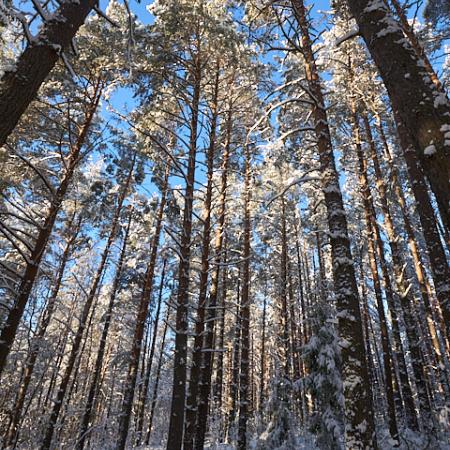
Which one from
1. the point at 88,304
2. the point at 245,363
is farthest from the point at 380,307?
the point at 88,304

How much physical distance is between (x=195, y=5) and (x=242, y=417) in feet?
45.2

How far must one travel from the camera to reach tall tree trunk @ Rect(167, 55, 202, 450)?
7.21 m

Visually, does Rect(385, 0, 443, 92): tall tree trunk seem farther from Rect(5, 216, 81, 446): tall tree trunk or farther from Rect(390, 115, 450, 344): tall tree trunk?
Rect(5, 216, 81, 446): tall tree trunk

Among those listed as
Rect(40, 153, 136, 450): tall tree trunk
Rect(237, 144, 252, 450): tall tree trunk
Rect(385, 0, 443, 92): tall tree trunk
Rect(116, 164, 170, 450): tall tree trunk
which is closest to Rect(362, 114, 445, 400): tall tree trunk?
Rect(385, 0, 443, 92): tall tree trunk

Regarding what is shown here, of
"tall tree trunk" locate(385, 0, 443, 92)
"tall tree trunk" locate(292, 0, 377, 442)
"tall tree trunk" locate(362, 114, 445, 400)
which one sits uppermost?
"tall tree trunk" locate(385, 0, 443, 92)

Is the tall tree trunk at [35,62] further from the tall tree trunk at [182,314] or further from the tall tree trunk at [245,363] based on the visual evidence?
the tall tree trunk at [245,363]

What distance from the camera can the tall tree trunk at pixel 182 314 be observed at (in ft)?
23.7

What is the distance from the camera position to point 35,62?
3818mm

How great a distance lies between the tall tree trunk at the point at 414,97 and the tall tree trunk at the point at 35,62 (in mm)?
3634

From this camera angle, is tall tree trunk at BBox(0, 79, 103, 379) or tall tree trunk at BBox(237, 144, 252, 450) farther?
tall tree trunk at BBox(237, 144, 252, 450)

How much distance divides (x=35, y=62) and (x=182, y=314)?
19.1ft

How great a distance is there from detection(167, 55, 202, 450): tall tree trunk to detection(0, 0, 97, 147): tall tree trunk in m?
4.99

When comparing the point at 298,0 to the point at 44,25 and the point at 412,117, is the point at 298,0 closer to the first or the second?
the point at 44,25

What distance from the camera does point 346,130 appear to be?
1402cm
